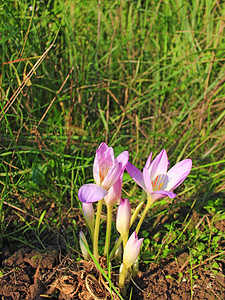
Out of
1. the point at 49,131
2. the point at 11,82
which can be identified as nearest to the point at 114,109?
the point at 49,131

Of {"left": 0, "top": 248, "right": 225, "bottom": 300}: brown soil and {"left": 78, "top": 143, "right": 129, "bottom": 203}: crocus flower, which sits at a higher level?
{"left": 78, "top": 143, "right": 129, "bottom": 203}: crocus flower

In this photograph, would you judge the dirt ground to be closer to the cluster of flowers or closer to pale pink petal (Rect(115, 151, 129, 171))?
the cluster of flowers

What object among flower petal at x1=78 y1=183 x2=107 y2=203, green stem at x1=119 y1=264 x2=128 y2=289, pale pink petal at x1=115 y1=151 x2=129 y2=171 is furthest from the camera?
green stem at x1=119 y1=264 x2=128 y2=289

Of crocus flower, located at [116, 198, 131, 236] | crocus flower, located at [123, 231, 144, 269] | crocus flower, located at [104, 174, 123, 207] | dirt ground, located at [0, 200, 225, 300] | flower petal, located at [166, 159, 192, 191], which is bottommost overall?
dirt ground, located at [0, 200, 225, 300]

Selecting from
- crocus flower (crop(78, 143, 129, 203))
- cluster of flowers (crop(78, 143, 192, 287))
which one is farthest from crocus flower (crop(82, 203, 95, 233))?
crocus flower (crop(78, 143, 129, 203))

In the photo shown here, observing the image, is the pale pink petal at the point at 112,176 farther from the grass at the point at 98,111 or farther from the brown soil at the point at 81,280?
the grass at the point at 98,111

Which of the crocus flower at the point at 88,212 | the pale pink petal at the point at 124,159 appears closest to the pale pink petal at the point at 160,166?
the pale pink petal at the point at 124,159

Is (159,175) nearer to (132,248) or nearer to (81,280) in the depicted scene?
(132,248)
